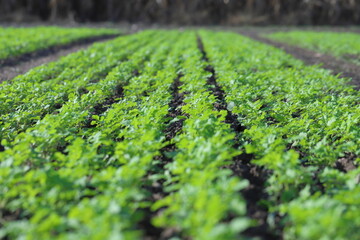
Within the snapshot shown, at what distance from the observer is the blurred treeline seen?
109 ft

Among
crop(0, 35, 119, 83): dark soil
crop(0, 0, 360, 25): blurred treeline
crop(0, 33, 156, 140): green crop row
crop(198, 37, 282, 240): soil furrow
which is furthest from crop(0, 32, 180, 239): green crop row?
crop(0, 0, 360, 25): blurred treeline

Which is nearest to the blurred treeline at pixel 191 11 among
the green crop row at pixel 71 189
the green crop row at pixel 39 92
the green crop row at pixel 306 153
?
the green crop row at pixel 39 92

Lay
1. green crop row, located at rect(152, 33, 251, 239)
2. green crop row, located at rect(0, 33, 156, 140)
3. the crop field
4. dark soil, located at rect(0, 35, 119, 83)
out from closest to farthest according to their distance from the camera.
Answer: green crop row, located at rect(152, 33, 251, 239), the crop field, green crop row, located at rect(0, 33, 156, 140), dark soil, located at rect(0, 35, 119, 83)

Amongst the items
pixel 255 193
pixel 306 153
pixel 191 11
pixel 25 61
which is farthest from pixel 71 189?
pixel 191 11

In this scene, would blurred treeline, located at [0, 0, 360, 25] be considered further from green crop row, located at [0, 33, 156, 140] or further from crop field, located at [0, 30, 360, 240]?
crop field, located at [0, 30, 360, 240]

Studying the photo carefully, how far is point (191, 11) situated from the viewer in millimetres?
34875

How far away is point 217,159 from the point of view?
8.59 feet

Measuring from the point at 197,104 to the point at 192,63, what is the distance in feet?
11.4

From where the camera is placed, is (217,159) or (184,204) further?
(217,159)

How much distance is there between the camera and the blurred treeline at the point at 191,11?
33250 millimetres

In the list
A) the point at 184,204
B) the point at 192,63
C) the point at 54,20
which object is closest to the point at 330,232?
the point at 184,204

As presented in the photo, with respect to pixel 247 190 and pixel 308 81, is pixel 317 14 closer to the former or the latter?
pixel 308 81

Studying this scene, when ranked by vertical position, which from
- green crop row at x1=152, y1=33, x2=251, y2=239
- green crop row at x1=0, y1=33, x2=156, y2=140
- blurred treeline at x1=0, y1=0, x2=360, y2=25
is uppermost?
blurred treeline at x1=0, y1=0, x2=360, y2=25

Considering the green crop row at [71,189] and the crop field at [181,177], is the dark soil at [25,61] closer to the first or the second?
the crop field at [181,177]
